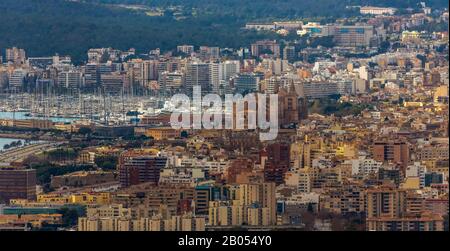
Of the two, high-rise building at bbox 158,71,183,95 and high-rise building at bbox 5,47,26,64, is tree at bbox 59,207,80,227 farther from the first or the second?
high-rise building at bbox 5,47,26,64

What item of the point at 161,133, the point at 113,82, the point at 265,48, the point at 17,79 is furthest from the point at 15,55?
the point at 161,133

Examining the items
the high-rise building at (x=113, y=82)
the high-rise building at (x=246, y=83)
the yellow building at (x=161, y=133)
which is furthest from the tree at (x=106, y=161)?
the high-rise building at (x=113, y=82)

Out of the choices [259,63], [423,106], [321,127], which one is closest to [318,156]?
[321,127]

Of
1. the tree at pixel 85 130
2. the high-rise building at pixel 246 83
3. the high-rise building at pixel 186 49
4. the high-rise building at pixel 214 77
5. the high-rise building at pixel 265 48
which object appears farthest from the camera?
the high-rise building at pixel 186 49

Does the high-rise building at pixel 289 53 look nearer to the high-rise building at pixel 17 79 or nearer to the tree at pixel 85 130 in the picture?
the tree at pixel 85 130

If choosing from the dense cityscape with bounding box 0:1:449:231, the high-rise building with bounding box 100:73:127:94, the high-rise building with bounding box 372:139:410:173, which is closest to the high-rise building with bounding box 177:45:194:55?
the dense cityscape with bounding box 0:1:449:231

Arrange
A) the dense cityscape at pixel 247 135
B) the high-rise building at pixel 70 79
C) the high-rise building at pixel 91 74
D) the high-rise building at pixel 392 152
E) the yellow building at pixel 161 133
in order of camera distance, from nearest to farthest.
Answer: the dense cityscape at pixel 247 135 → the high-rise building at pixel 392 152 → the yellow building at pixel 161 133 → the high-rise building at pixel 70 79 → the high-rise building at pixel 91 74

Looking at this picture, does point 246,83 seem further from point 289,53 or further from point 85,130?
point 85,130

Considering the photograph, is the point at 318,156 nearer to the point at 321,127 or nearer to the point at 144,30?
the point at 321,127
